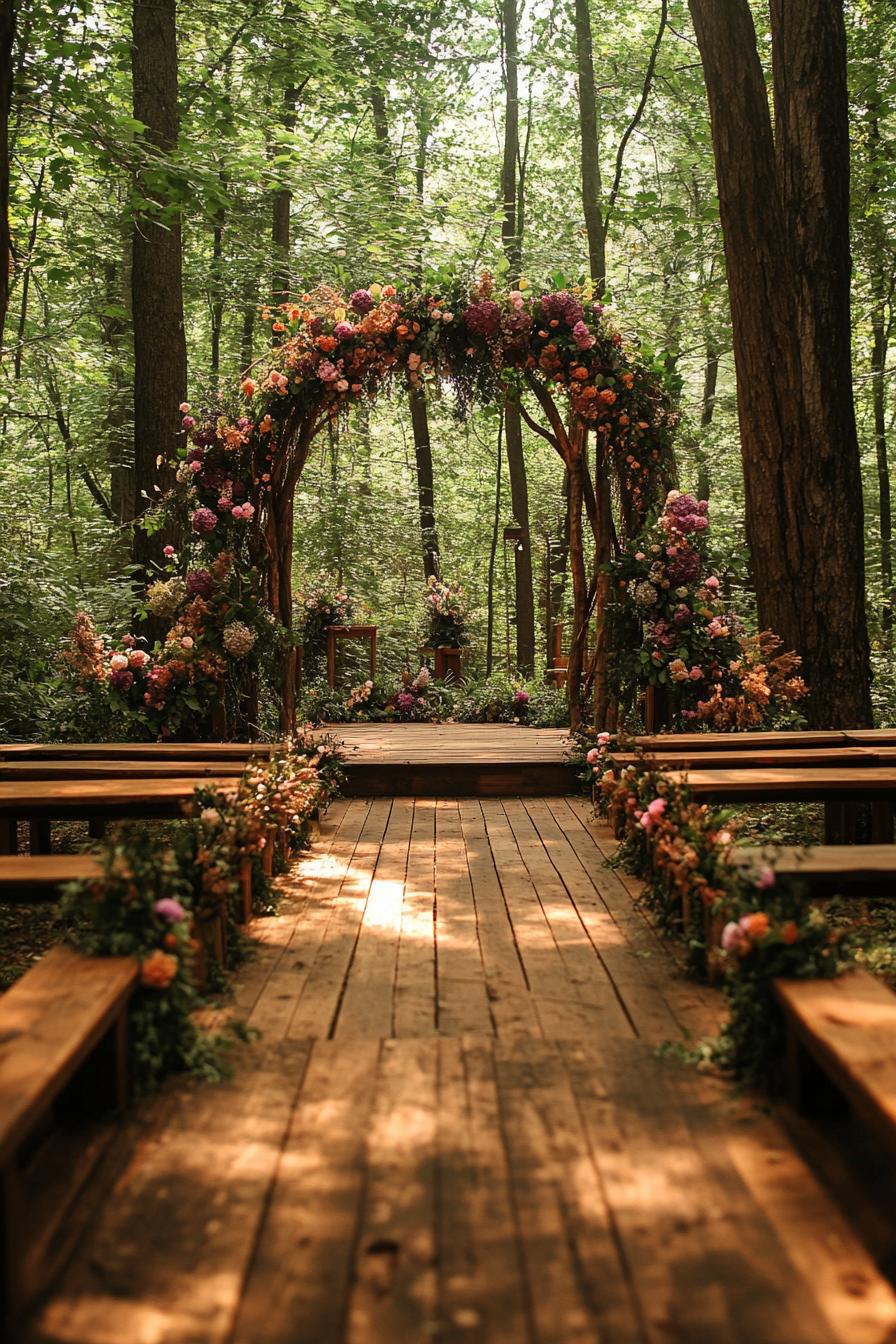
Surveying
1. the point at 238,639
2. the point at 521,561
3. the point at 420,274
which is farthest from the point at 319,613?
the point at 238,639

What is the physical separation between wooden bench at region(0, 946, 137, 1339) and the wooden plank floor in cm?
7

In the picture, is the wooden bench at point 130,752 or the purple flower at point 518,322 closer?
the wooden bench at point 130,752

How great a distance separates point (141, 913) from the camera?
2.77 metres

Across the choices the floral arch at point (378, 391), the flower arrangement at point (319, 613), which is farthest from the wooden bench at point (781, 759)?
the flower arrangement at point (319, 613)

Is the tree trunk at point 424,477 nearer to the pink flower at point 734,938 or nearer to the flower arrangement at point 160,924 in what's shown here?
the flower arrangement at point 160,924

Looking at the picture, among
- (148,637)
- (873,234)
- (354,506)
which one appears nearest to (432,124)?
(354,506)

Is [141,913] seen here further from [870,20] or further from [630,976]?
[870,20]

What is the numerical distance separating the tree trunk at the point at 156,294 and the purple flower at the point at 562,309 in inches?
115

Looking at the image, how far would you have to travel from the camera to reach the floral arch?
6.70 metres

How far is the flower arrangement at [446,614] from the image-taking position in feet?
43.1

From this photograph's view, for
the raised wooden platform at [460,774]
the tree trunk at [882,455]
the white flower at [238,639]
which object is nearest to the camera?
the white flower at [238,639]

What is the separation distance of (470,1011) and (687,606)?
3944mm

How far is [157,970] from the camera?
266cm

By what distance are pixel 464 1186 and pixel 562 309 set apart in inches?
221
